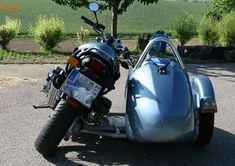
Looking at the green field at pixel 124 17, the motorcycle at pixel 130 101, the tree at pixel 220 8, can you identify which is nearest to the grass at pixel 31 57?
the motorcycle at pixel 130 101

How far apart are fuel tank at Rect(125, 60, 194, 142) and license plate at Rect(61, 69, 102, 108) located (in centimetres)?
41

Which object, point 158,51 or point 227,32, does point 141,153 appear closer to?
point 158,51

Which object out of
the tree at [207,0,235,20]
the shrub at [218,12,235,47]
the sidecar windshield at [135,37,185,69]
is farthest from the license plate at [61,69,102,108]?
the tree at [207,0,235,20]

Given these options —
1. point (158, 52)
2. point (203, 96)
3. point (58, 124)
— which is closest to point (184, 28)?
point (158, 52)

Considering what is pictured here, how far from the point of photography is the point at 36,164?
5020 mm

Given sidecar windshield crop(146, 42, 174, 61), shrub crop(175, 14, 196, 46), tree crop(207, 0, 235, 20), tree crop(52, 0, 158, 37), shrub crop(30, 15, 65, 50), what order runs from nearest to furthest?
sidecar windshield crop(146, 42, 174, 61) < shrub crop(30, 15, 65, 50) < tree crop(52, 0, 158, 37) < shrub crop(175, 14, 196, 46) < tree crop(207, 0, 235, 20)

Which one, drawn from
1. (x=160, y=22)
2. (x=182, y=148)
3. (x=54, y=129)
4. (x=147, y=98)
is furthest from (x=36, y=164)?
(x=160, y=22)

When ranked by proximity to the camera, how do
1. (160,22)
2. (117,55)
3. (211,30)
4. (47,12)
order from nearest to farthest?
(117,55), (211,30), (160,22), (47,12)

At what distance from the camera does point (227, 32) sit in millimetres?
14672

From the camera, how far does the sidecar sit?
4.74 m

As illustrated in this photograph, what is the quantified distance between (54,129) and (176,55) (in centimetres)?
168

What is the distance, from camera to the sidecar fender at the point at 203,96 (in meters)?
5.31

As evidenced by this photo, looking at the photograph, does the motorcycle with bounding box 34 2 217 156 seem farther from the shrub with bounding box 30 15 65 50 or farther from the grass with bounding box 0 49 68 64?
the shrub with bounding box 30 15 65 50

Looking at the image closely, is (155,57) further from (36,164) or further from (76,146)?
(36,164)
